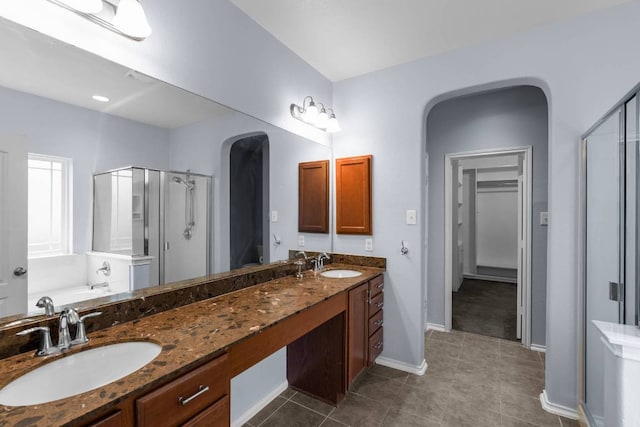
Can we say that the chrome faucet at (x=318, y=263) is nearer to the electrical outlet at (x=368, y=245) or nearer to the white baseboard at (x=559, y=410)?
the electrical outlet at (x=368, y=245)

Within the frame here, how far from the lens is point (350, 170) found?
109 inches

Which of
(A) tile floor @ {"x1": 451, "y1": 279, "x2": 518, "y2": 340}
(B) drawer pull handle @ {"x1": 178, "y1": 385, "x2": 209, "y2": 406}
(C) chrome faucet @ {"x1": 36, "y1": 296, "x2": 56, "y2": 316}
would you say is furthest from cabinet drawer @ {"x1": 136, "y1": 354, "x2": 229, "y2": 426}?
(A) tile floor @ {"x1": 451, "y1": 279, "x2": 518, "y2": 340}

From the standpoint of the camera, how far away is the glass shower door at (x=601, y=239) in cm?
157

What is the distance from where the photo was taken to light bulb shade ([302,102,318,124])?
7.81 ft

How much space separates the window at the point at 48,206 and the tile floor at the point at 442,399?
1.54 m

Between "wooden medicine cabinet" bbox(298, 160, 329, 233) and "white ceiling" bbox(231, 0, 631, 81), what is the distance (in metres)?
0.92

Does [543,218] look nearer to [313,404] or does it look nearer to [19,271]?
[313,404]

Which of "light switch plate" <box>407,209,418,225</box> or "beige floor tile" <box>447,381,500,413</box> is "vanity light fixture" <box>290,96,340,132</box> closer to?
"light switch plate" <box>407,209,418,225</box>

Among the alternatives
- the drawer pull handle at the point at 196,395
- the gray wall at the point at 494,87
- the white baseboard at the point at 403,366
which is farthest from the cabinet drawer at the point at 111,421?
the white baseboard at the point at 403,366

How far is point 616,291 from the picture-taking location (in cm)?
156

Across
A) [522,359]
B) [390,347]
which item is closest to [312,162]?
[390,347]

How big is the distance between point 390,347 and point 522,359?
1215 mm

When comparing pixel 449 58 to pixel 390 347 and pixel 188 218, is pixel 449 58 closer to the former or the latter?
pixel 188 218

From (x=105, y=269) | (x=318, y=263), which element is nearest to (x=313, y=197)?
(x=318, y=263)
